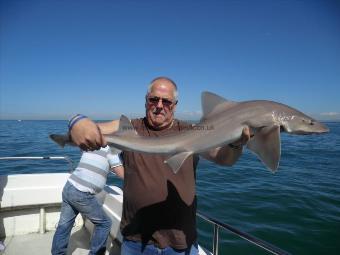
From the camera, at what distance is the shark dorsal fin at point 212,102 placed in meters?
2.63

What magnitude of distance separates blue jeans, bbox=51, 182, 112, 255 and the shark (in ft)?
8.50

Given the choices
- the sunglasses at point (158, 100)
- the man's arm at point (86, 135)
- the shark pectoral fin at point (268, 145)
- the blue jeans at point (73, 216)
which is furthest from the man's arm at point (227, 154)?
the blue jeans at point (73, 216)

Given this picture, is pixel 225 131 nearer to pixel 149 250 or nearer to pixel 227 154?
pixel 227 154

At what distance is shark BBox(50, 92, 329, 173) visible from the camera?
244cm

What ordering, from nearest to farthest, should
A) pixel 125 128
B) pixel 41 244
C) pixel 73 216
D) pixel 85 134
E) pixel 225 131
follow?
pixel 85 134, pixel 225 131, pixel 125 128, pixel 73 216, pixel 41 244

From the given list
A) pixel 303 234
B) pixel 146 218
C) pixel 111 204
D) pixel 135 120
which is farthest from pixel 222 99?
pixel 303 234

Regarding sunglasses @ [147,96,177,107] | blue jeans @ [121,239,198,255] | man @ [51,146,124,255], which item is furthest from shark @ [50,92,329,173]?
man @ [51,146,124,255]

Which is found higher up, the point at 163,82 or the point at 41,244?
the point at 163,82

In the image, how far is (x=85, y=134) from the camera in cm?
237

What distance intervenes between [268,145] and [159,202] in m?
1.07

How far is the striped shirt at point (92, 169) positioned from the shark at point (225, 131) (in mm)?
2301

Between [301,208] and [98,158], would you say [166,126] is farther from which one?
[301,208]

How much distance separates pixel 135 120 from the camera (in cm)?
312

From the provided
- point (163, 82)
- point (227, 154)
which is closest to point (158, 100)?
point (163, 82)
